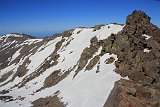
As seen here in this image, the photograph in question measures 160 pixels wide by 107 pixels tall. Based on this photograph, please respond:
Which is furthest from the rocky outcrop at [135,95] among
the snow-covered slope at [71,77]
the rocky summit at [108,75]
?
the snow-covered slope at [71,77]

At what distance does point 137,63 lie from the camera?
42.8m

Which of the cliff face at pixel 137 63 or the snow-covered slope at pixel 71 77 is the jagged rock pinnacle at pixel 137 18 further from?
the snow-covered slope at pixel 71 77

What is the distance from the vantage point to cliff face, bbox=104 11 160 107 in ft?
94.5

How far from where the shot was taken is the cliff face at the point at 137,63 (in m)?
28.8

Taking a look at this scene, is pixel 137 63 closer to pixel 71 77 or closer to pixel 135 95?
pixel 135 95

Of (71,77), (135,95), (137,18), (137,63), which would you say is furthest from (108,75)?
(137,18)

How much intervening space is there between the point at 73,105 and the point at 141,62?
14.0 meters

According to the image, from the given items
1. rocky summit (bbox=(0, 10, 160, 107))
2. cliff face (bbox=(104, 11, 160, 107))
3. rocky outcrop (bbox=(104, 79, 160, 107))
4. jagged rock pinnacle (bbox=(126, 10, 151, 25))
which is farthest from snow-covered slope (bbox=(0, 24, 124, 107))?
jagged rock pinnacle (bbox=(126, 10, 151, 25))

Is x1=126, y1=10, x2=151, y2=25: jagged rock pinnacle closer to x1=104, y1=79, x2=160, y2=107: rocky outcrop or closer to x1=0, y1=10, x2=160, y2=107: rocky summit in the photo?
x1=0, y1=10, x2=160, y2=107: rocky summit

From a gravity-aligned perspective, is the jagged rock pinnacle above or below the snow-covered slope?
above

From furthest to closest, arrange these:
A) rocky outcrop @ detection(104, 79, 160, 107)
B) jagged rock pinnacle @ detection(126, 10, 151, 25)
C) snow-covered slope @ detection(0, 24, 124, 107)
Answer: jagged rock pinnacle @ detection(126, 10, 151, 25)
snow-covered slope @ detection(0, 24, 124, 107)
rocky outcrop @ detection(104, 79, 160, 107)

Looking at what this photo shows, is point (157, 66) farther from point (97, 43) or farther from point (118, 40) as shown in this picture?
point (97, 43)

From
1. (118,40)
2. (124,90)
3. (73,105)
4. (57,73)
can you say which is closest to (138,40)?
(118,40)

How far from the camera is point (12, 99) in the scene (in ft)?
207
